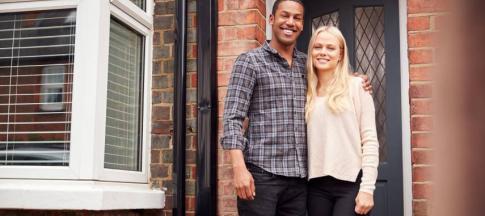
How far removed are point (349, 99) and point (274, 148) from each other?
0.39m

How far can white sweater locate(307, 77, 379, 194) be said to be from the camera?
2.42 metres

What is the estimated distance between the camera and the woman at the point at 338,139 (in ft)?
7.91

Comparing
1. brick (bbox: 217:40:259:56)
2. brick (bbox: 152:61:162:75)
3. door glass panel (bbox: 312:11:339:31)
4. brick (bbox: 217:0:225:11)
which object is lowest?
brick (bbox: 152:61:162:75)

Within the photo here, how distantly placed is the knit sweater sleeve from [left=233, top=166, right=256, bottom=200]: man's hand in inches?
18.1

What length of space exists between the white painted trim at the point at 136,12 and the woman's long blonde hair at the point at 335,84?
43.4 inches

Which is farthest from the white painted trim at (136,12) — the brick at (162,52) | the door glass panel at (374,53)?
the door glass panel at (374,53)

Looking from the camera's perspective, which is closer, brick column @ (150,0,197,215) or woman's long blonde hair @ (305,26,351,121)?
woman's long blonde hair @ (305,26,351,121)

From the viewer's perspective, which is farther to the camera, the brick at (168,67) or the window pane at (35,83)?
the brick at (168,67)

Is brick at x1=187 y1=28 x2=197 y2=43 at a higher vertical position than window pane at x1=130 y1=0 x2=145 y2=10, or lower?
lower

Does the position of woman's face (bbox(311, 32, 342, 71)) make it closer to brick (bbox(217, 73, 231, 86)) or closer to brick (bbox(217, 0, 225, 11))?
brick (bbox(217, 73, 231, 86))

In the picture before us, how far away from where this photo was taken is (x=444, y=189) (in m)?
0.24

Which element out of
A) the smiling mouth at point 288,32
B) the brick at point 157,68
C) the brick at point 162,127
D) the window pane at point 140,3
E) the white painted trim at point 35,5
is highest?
the window pane at point 140,3

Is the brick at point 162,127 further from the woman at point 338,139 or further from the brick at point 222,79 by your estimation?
the woman at point 338,139

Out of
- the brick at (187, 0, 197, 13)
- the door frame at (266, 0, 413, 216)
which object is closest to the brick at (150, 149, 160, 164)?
the brick at (187, 0, 197, 13)
